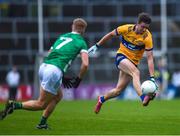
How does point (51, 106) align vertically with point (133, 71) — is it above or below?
below

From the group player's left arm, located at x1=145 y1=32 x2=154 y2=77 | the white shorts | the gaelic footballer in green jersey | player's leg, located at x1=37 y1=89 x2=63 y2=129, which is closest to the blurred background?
player's left arm, located at x1=145 y1=32 x2=154 y2=77

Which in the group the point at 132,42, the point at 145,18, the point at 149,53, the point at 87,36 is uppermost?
the point at 145,18

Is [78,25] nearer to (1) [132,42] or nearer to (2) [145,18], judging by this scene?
(2) [145,18]

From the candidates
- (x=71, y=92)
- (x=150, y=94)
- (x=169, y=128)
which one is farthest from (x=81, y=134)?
(x=71, y=92)

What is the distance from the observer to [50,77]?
16.3 meters

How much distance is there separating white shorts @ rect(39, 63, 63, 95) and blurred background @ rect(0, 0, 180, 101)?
2465 centimetres

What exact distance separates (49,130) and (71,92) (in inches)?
969

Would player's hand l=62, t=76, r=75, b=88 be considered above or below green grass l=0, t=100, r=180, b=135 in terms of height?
above

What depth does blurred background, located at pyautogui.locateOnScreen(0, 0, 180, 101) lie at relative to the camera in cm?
4181

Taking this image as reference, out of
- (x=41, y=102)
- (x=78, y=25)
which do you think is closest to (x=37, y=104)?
(x=41, y=102)

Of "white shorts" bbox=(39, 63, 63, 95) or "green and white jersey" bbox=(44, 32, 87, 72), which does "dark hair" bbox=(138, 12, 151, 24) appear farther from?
"white shorts" bbox=(39, 63, 63, 95)

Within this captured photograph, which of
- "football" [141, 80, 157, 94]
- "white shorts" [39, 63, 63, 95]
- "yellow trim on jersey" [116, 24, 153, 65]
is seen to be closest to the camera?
"white shorts" [39, 63, 63, 95]

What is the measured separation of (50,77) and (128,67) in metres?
4.12

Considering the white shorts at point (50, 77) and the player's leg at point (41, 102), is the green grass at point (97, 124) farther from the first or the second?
the white shorts at point (50, 77)
